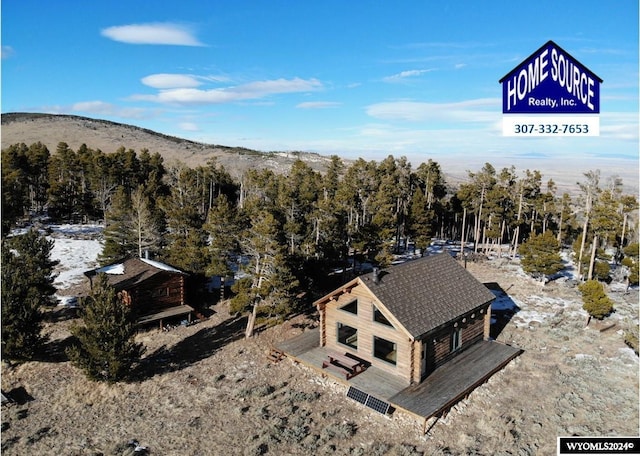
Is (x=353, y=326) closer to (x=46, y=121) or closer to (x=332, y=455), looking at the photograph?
(x=332, y=455)

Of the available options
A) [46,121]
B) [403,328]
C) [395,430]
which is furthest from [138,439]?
[46,121]

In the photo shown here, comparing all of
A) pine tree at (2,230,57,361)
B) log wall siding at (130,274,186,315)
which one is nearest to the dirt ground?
pine tree at (2,230,57,361)

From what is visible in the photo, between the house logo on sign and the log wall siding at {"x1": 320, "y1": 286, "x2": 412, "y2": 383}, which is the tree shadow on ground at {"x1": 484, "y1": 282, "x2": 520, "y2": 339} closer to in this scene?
the log wall siding at {"x1": 320, "y1": 286, "x2": 412, "y2": 383}

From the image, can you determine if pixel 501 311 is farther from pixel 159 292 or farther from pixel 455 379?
pixel 159 292

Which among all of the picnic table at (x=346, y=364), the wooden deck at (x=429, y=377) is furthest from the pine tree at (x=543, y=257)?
the picnic table at (x=346, y=364)

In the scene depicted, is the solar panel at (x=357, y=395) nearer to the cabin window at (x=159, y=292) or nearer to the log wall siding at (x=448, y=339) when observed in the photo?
the log wall siding at (x=448, y=339)

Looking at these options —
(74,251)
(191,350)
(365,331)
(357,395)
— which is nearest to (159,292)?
(191,350)
